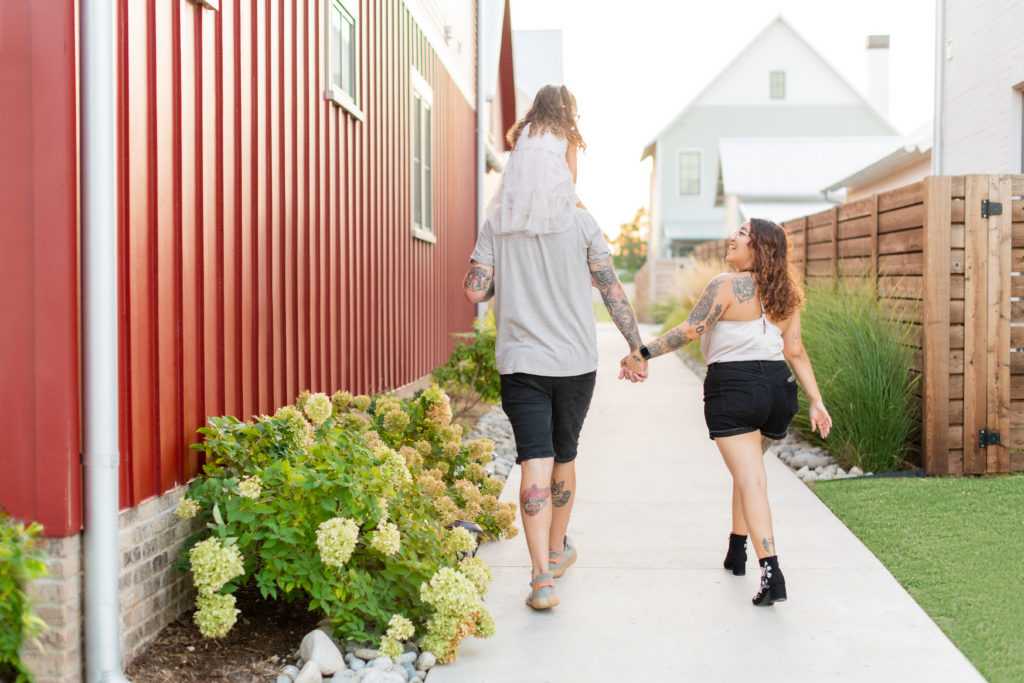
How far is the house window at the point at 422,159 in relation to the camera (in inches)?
430

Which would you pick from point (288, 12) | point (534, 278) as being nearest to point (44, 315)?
point (534, 278)

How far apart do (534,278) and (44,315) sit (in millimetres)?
1852

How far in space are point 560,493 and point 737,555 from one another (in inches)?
37.7

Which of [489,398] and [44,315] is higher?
[44,315]

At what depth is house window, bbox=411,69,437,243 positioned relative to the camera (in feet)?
35.8

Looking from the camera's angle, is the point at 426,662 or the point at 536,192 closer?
the point at 426,662

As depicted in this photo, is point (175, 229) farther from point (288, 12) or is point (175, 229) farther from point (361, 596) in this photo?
point (288, 12)

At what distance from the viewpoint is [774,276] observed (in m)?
4.86

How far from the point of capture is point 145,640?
13.1ft

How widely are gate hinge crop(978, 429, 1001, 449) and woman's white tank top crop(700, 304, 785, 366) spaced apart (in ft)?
9.84

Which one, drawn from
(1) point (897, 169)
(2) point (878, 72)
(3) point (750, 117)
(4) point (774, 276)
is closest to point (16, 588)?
(4) point (774, 276)

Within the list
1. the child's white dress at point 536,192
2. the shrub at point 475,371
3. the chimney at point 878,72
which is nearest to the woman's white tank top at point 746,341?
the child's white dress at point 536,192

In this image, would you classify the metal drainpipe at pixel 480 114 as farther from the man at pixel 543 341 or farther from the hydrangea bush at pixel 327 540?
the hydrangea bush at pixel 327 540

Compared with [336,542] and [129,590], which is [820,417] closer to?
[336,542]
